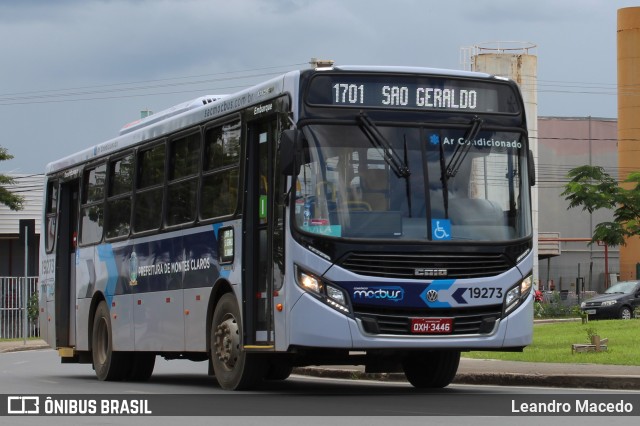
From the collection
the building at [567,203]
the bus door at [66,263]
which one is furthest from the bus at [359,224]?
the building at [567,203]

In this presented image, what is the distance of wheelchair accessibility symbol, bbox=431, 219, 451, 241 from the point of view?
15.0 m

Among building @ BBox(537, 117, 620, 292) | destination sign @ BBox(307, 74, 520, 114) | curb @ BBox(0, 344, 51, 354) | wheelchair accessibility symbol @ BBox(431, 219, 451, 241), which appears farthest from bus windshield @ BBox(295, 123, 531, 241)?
building @ BBox(537, 117, 620, 292)

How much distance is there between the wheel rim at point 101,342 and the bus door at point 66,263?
1427 millimetres

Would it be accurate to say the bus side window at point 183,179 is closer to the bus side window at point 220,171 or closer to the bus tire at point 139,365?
the bus side window at point 220,171

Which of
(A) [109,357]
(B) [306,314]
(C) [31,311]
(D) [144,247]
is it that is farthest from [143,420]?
(C) [31,311]

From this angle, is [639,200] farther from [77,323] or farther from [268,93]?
[268,93]

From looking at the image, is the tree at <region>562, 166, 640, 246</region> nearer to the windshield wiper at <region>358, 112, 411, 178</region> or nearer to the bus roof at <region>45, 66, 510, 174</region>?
the bus roof at <region>45, 66, 510, 174</region>

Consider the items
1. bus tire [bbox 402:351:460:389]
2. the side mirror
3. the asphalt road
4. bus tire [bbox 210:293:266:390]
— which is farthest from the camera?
bus tire [bbox 402:351:460:389]

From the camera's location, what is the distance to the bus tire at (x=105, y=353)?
20875 mm

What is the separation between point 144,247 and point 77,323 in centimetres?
367

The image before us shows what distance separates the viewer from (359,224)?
1488 cm

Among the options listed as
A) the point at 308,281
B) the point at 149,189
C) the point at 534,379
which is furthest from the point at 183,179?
the point at 534,379

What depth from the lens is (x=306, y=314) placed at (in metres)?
14.8

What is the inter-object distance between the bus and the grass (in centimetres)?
531
